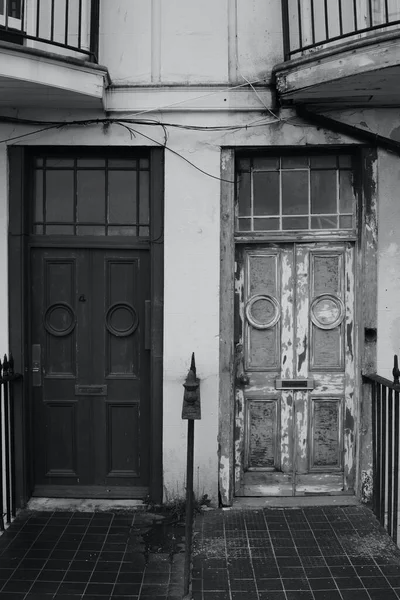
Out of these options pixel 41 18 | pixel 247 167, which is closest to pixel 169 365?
pixel 247 167

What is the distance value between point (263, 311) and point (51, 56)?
112 inches

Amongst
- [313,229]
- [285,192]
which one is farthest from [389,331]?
[285,192]

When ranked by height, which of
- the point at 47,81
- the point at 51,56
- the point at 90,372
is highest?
the point at 51,56

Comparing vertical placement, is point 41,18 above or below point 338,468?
above

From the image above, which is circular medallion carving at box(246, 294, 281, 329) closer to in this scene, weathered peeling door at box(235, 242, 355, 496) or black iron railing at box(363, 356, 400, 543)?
weathered peeling door at box(235, 242, 355, 496)

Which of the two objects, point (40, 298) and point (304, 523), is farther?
point (40, 298)

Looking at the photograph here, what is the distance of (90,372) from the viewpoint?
601cm

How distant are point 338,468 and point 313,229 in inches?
87.8

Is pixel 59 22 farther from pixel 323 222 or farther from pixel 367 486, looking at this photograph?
pixel 367 486

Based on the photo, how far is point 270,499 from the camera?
5.97m

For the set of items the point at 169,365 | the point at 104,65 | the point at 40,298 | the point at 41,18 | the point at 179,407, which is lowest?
the point at 179,407

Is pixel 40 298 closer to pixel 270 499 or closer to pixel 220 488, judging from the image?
Result: pixel 220 488

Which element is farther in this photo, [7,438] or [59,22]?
[59,22]

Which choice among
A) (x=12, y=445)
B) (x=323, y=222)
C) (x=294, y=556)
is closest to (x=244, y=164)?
(x=323, y=222)
